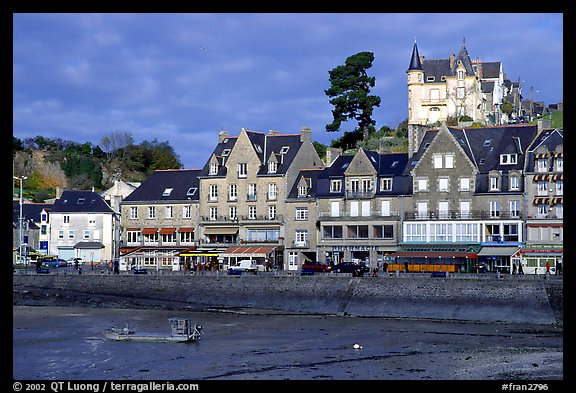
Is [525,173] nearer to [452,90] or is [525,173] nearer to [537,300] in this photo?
[537,300]

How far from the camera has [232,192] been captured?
78.6m

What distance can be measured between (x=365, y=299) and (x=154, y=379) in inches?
1020

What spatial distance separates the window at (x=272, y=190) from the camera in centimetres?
7688

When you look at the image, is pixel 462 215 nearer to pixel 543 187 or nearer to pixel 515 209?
pixel 515 209

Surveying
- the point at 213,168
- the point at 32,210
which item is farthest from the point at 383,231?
the point at 32,210

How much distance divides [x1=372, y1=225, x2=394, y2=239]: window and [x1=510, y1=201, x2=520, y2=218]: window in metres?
8.96

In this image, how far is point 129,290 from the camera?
6631 cm

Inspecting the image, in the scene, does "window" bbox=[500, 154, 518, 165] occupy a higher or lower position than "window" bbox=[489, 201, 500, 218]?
higher

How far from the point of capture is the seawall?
53.9 m

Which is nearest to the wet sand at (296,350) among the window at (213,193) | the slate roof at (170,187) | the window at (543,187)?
the window at (543,187)

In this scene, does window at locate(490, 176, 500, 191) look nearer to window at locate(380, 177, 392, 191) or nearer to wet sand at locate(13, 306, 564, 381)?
window at locate(380, 177, 392, 191)

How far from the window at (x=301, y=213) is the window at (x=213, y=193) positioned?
7.68m

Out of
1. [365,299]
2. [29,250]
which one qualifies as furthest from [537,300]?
[29,250]

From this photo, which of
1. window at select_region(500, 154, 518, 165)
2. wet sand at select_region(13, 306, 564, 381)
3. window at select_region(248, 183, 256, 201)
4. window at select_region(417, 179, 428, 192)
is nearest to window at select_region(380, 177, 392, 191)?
window at select_region(417, 179, 428, 192)
